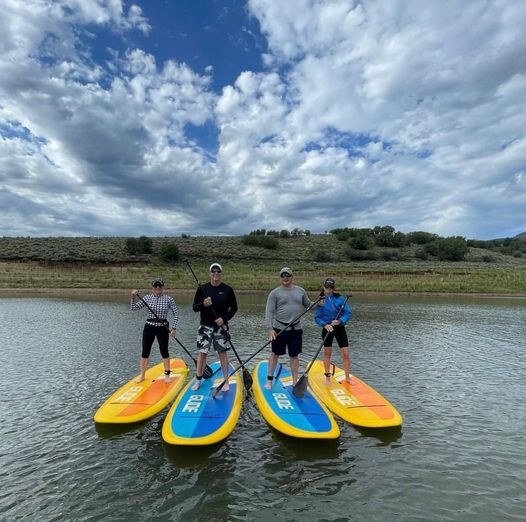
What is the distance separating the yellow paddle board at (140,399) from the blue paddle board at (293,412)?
200 cm

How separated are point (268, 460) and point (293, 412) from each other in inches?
51.1

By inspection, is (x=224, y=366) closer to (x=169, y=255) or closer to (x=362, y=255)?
(x=169, y=255)

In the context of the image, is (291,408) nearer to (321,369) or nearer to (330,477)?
(330,477)

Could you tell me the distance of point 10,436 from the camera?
252 inches

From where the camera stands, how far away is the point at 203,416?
653 cm

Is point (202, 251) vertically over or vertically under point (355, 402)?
over

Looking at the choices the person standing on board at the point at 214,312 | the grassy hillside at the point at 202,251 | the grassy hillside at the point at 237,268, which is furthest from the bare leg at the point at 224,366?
the grassy hillside at the point at 202,251

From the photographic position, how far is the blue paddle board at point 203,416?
5.79m

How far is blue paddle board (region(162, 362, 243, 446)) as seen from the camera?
5.79 m

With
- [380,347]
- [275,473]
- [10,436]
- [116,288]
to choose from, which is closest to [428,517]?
[275,473]

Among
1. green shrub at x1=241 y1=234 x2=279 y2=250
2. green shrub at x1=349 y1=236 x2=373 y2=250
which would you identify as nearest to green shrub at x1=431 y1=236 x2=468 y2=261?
green shrub at x1=349 y1=236 x2=373 y2=250

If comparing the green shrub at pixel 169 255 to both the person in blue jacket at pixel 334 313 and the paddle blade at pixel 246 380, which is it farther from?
the person in blue jacket at pixel 334 313

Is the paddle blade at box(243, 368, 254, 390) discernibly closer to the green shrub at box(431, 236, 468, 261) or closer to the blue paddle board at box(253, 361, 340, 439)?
the blue paddle board at box(253, 361, 340, 439)

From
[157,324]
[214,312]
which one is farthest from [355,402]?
[157,324]
